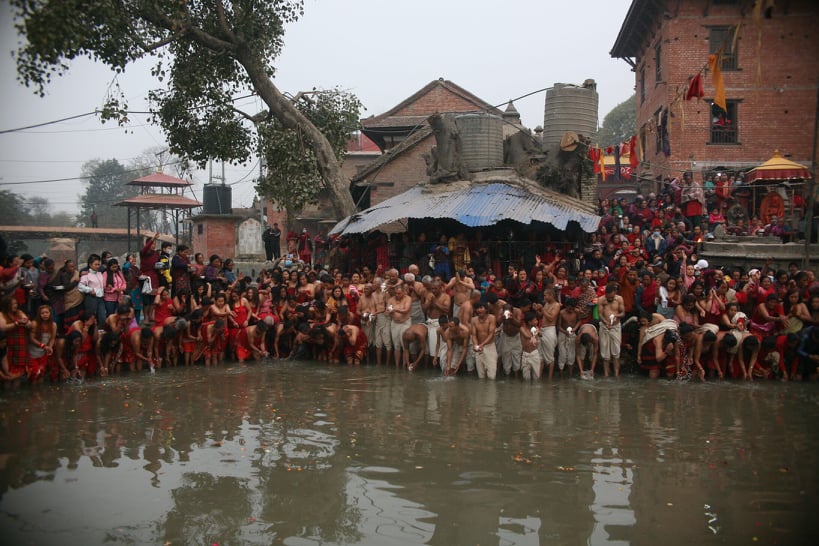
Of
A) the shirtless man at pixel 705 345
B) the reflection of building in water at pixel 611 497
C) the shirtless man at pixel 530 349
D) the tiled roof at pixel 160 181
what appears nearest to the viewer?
the reflection of building in water at pixel 611 497

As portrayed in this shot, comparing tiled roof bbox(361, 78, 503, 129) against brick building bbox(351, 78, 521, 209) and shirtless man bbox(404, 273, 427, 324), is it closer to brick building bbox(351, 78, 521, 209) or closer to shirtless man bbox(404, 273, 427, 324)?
brick building bbox(351, 78, 521, 209)

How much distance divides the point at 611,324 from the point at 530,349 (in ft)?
4.69

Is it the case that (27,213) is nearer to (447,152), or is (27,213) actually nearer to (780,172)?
(447,152)

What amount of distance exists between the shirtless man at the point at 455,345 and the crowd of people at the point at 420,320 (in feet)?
0.08

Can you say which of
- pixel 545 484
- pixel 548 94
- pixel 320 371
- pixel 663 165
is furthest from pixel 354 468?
pixel 663 165

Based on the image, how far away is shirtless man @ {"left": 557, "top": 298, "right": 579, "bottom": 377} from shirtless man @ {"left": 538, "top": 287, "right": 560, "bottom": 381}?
0.10 m

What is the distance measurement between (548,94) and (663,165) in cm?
1095

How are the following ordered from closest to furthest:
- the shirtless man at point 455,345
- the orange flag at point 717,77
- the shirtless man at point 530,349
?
the orange flag at point 717,77, the shirtless man at point 530,349, the shirtless man at point 455,345

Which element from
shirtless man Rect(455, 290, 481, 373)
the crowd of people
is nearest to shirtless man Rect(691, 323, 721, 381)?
the crowd of people

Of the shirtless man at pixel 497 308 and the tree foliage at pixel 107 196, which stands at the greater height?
the tree foliage at pixel 107 196

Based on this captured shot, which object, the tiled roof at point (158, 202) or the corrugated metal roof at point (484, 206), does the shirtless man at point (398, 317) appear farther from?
the tiled roof at point (158, 202)

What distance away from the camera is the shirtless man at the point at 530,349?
11.9m

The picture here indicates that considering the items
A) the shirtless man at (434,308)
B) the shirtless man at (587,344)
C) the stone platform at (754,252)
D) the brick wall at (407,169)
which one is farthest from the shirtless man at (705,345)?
the brick wall at (407,169)

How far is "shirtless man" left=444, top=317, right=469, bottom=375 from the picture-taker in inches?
485
